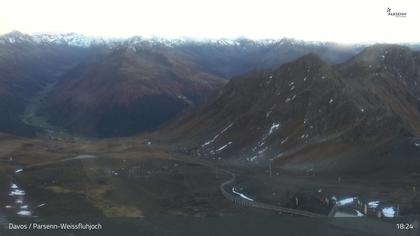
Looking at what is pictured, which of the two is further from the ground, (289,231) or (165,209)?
(289,231)

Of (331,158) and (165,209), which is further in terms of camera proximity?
(331,158)

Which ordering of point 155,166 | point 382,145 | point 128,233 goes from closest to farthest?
point 128,233 → point 382,145 → point 155,166

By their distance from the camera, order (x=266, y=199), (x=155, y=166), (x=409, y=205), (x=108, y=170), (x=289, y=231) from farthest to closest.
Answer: (x=155, y=166) → (x=108, y=170) → (x=266, y=199) → (x=409, y=205) → (x=289, y=231)

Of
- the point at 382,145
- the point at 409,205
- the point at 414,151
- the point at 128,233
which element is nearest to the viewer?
the point at 128,233

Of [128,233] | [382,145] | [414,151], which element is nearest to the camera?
[128,233]

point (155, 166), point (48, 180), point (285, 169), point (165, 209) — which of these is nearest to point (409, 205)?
point (165, 209)

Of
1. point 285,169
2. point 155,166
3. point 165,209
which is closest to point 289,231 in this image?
point 165,209

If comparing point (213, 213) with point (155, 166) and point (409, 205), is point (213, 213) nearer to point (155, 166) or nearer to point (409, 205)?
point (409, 205)

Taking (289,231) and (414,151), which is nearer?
(289,231)

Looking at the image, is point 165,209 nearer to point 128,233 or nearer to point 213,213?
point 213,213
